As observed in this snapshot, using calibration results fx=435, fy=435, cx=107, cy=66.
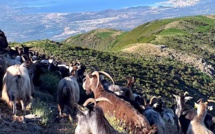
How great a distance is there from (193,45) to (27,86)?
4853 cm

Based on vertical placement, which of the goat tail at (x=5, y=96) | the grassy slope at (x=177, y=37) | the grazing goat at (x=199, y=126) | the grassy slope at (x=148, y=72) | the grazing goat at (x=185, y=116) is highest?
the goat tail at (x=5, y=96)

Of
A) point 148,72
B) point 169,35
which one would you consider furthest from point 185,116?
point 169,35

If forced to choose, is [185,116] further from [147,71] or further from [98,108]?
[147,71]

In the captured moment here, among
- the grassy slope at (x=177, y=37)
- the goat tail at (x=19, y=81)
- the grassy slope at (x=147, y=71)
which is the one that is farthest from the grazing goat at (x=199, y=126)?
the grassy slope at (x=177, y=37)

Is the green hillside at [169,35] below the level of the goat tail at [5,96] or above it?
below

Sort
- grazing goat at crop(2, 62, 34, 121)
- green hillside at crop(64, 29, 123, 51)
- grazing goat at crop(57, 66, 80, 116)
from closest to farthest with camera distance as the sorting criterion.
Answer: grazing goat at crop(2, 62, 34, 121)
grazing goat at crop(57, 66, 80, 116)
green hillside at crop(64, 29, 123, 51)

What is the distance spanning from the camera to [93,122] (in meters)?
7.84

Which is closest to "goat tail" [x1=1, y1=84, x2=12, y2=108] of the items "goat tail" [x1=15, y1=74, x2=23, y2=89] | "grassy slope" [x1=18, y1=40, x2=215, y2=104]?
"goat tail" [x1=15, y1=74, x2=23, y2=89]

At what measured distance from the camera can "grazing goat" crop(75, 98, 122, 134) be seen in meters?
7.77

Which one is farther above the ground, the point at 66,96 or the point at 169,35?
the point at 66,96

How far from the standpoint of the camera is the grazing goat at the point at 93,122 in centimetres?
777

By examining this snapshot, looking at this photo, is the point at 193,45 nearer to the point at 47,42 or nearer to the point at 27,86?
the point at 47,42

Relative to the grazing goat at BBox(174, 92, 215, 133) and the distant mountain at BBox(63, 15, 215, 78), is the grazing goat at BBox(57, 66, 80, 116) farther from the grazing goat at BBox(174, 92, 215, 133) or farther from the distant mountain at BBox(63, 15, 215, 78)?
the distant mountain at BBox(63, 15, 215, 78)

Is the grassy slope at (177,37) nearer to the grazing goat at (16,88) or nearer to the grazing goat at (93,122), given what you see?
the grazing goat at (16,88)
